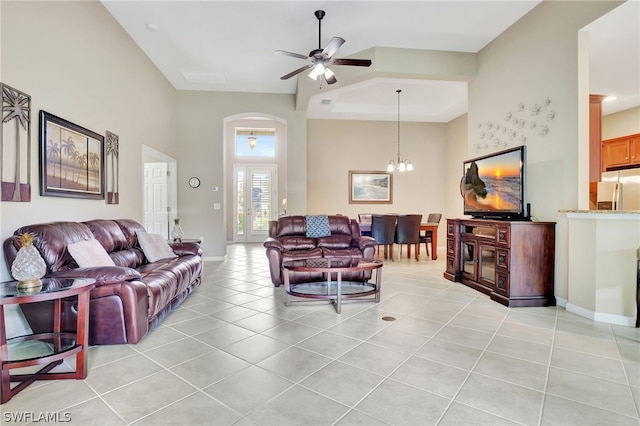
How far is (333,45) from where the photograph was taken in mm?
3447

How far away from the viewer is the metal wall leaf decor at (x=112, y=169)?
158 inches

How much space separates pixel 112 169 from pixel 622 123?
28.8 feet

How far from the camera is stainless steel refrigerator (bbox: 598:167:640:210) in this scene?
19.1 ft

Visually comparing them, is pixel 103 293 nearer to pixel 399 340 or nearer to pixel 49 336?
pixel 49 336

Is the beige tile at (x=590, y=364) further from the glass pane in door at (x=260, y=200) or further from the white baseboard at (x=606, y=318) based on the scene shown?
the glass pane in door at (x=260, y=200)

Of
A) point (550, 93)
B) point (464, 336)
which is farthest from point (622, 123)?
point (464, 336)

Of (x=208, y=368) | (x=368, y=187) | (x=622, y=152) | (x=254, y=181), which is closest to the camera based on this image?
(x=208, y=368)

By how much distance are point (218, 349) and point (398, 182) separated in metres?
6.75

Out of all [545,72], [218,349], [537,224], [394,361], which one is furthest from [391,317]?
[545,72]

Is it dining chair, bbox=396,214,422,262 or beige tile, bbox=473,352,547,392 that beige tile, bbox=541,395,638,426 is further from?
dining chair, bbox=396,214,422,262

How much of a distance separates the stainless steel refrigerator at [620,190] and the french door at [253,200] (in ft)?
25.1

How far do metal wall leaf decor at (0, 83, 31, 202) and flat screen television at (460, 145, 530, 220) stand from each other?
197 inches

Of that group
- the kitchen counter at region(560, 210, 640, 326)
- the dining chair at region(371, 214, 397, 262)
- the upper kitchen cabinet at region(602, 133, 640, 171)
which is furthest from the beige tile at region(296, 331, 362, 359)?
the upper kitchen cabinet at region(602, 133, 640, 171)

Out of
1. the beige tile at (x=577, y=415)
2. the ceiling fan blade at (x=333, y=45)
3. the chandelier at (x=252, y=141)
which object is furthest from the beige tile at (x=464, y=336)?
the chandelier at (x=252, y=141)
